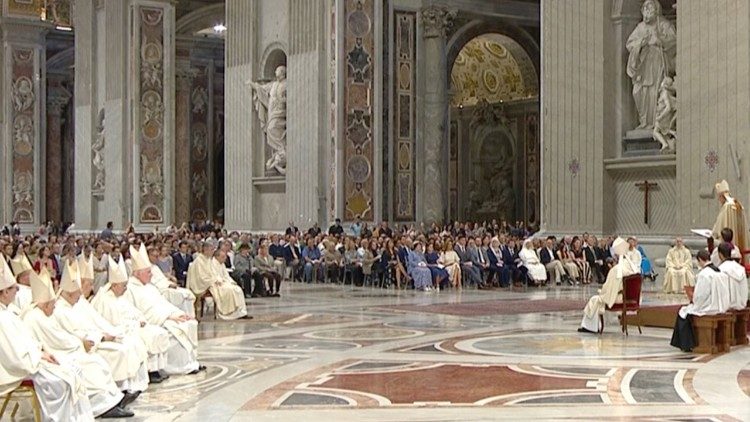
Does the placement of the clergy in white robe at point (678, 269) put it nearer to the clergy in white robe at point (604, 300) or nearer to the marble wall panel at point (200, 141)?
the clergy in white robe at point (604, 300)

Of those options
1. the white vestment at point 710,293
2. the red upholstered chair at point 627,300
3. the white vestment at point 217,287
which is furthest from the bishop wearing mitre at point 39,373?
the white vestment at point 217,287

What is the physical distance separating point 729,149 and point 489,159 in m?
15.3

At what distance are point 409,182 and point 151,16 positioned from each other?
10.3 m

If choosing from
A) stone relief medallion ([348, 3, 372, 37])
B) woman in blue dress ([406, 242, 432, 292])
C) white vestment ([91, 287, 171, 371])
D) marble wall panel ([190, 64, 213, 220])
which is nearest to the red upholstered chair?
white vestment ([91, 287, 171, 371])

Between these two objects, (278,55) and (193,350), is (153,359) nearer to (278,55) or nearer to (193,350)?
(193,350)

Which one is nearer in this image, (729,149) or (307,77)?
(729,149)

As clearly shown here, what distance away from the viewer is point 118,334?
862cm

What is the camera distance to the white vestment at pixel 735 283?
11516mm

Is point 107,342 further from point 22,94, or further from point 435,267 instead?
point 22,94

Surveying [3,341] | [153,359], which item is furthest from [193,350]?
[3,341]

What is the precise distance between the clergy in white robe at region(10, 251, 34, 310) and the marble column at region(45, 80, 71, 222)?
116ft

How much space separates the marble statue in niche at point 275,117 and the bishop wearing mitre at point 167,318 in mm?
17014

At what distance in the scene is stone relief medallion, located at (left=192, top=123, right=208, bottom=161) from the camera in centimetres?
3900

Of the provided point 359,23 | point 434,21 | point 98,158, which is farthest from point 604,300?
point 98,158
